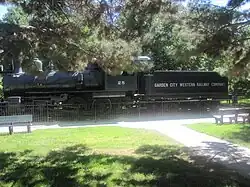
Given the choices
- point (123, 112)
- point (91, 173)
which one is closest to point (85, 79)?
point (123, 112)

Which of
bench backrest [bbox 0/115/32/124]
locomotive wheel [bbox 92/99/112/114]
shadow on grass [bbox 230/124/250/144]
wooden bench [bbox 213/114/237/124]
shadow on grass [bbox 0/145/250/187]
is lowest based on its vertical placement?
shadow on grass [bbox 0/145/250/187]

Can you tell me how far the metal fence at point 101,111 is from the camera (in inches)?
840

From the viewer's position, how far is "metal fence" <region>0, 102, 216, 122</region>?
2134 centimetres

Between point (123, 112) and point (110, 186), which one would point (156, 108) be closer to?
point (123, 112)

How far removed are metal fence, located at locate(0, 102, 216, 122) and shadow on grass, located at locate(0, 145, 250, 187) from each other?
1091 cm

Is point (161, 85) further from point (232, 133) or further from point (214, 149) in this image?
point (214, 149)

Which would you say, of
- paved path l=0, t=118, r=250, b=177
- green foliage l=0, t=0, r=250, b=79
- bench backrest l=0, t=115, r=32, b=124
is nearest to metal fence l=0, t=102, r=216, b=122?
bench backrest l=0, t=115, r=32, b=124

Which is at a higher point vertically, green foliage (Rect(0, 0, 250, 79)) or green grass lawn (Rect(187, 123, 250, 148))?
green foliage (Rect(0, 0, 250, 79))

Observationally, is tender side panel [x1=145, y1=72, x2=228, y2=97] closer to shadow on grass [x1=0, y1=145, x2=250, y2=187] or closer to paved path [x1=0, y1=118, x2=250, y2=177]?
paved path [x1=0, y1=118, x2=250, y2=177]

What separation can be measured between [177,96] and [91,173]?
17.2 m

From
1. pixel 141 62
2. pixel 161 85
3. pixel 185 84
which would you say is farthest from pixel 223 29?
pixel 185 84

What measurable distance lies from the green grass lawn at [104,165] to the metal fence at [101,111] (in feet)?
26.6

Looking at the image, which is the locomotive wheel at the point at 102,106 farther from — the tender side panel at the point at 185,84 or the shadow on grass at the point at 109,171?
the shadow on grass at the point at 109,171

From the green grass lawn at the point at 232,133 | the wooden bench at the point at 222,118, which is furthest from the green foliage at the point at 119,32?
the wooden bench at the point at 222,118
